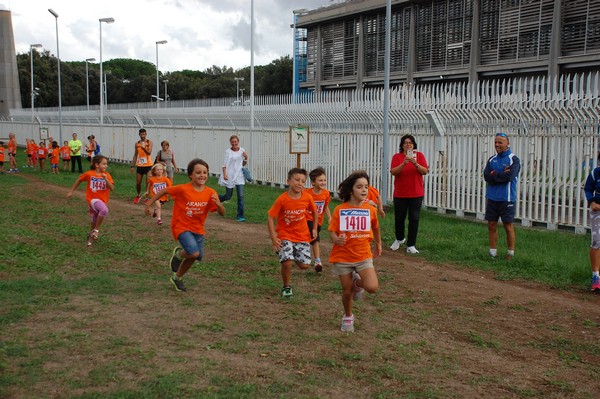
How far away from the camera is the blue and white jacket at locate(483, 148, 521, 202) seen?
10.3 metres

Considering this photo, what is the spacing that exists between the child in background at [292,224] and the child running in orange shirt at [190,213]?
2.44ft

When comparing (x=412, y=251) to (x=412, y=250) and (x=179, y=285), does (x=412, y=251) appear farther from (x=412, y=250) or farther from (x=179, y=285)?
(x=179, y=285)

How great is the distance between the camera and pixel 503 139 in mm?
10188

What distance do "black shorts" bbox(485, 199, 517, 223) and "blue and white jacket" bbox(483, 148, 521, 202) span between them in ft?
0.21

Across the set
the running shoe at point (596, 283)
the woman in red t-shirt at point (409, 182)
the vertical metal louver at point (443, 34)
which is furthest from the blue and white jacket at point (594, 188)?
the vertical metal louver at point (443, 34)

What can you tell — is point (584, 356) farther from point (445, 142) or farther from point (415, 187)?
point (445, 142)

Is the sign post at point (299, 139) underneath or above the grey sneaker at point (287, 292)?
above

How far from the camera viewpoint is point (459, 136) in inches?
604

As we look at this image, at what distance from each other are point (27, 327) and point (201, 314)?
1.67 m

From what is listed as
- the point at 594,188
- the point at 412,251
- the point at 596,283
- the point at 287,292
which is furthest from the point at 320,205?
the point at 596,283

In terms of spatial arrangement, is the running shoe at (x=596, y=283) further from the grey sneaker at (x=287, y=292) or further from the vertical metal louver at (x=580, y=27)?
the vertical metal louver at (x=580, y=27)

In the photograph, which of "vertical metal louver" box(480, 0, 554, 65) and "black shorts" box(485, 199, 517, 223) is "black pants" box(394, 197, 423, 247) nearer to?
"black shorts" box(485, 199, 517, 223)

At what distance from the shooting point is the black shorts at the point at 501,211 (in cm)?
1038

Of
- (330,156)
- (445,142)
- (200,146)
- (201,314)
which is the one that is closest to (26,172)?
(200,146)
